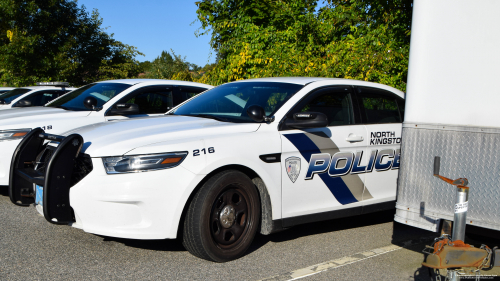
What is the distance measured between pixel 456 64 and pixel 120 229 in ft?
9.61

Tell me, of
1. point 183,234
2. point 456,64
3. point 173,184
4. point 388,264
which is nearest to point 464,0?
point 456,64

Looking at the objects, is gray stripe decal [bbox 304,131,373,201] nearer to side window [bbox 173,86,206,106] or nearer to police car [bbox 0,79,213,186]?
police car [bbox 0,79,213,186]

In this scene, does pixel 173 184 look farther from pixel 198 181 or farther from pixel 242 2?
pixel 242 2

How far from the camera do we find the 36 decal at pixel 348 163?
15.0ft

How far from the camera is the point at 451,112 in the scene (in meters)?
3.68

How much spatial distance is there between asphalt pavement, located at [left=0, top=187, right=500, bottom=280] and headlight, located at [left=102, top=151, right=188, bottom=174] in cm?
85

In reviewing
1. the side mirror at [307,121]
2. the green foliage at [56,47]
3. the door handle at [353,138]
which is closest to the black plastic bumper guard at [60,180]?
the side mirror at [307,121]

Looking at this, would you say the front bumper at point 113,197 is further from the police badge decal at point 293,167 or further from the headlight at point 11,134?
the headlight at point 11,134

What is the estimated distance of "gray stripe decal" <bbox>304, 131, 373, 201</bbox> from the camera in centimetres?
458

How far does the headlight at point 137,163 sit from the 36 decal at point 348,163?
1459mm

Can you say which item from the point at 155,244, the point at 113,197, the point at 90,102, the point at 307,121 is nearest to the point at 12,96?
the point at 90,102

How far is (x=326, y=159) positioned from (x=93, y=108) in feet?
13.2

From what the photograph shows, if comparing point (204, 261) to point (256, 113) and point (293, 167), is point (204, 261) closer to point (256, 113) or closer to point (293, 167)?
point (293, 167)

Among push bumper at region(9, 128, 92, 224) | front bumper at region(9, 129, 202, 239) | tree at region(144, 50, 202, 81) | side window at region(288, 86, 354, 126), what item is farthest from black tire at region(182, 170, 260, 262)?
tree at region(144, 50, 202, 81)
